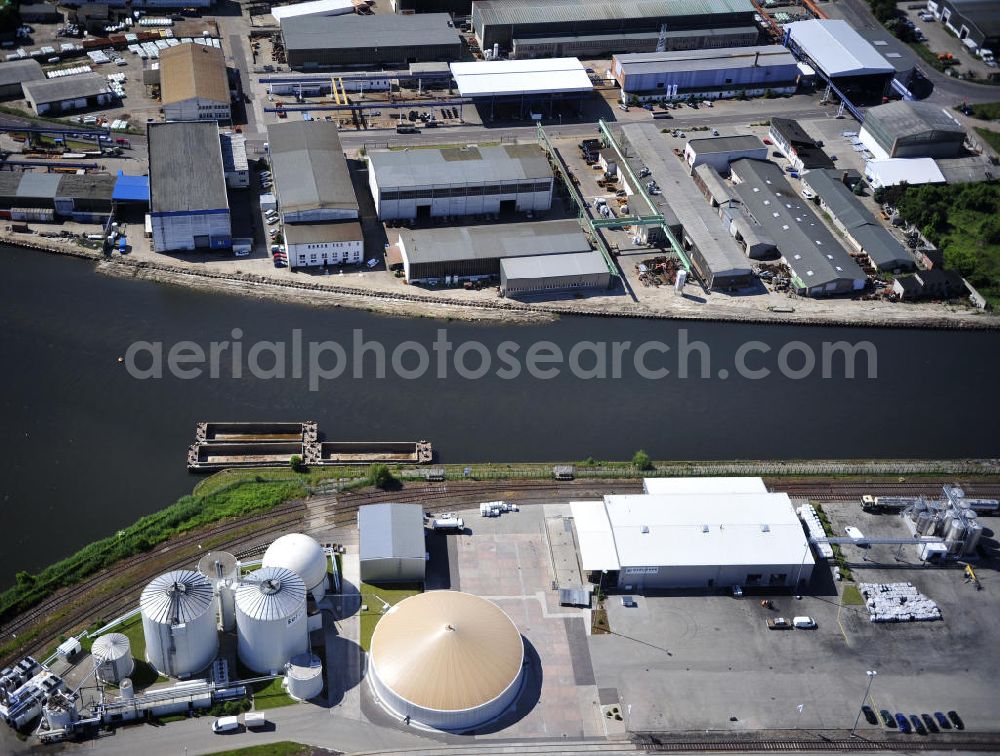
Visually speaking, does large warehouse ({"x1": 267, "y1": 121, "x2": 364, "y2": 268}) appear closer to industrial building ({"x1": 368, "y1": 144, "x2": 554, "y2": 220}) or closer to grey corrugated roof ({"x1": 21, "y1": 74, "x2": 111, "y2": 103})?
industrial building ({"x1": 368, "y1": 144, "x2": 554, "y2": 220})

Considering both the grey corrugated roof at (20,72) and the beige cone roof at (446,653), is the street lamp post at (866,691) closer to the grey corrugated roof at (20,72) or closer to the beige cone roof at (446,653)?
the beige cone roof at (446,653)

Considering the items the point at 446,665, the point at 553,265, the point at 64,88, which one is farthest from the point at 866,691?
the point at 64,88

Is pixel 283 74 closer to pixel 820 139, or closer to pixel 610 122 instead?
pixel 610 122

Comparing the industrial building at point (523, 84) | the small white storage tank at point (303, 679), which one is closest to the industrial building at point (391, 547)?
the small white storage tank at point (303, 679)

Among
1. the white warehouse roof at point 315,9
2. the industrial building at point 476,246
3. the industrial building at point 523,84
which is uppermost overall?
the white warehouse roof at point 315,9

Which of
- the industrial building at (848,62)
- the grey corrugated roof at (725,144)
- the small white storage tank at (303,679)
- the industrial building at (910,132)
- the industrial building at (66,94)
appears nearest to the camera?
the small white storage tank at (303,679)

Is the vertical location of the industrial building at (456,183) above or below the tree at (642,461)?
above

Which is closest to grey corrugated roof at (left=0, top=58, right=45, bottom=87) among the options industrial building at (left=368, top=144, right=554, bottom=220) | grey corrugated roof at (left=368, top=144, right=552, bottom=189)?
grey corrugated roof at (left=368, top=144, right=552, bottom=189)

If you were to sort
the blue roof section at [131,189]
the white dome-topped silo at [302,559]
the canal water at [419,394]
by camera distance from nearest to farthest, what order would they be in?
the white dome-topped silo at [302,559], the canal water at [419,394], the blue roof section at [131,189]
